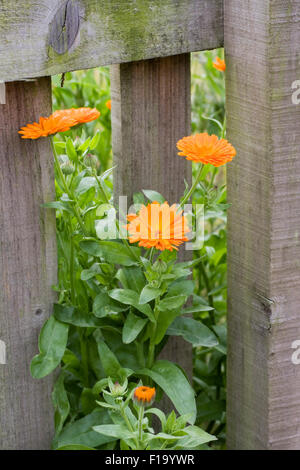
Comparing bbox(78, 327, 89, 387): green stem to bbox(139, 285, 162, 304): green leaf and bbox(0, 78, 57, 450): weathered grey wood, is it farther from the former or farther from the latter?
bbox(139, 285, 162, 304): green leaf

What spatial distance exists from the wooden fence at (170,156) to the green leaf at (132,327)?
0.18 m

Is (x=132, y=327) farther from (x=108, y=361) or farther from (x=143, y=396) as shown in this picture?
(x=143, y=396)

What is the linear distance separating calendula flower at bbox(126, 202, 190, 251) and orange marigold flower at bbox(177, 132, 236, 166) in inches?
4.1

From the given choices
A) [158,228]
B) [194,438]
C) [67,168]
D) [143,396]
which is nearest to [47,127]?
[67,168]

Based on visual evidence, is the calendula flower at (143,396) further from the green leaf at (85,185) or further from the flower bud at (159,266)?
the green leaf at (85,185)

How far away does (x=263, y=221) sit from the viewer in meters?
1.46

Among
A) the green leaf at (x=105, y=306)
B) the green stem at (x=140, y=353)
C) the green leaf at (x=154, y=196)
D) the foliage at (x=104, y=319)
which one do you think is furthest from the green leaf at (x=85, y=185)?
the green stem at (x=140, y=353)

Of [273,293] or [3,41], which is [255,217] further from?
[3,41]

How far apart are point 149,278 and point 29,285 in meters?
0.26

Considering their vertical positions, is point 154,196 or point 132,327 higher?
point 154,196

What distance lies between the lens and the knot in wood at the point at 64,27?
51.0 inches

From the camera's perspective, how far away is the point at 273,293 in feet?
4.88

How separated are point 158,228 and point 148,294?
0.53ft
